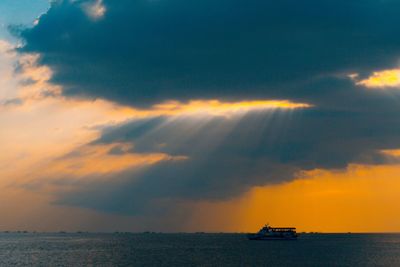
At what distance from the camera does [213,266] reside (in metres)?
168

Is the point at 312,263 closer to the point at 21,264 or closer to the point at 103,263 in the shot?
the point at 103,263

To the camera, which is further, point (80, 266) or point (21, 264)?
point (21, 264)

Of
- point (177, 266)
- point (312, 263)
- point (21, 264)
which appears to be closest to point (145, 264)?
point (177, 266)

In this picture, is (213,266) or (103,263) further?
(103,263)

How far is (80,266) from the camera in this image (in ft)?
552

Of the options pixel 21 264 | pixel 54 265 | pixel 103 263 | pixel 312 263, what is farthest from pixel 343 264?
pixel 21 264

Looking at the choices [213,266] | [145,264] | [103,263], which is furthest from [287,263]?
[103,263]

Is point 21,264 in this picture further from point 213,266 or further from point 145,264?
point 213,266

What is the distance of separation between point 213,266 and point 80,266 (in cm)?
4020

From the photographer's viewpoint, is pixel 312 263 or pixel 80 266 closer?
pixel 80 266

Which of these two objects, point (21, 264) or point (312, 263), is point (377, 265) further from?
point (21, 264)

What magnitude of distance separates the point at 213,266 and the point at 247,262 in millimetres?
19080

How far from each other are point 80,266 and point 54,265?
31.3 ft

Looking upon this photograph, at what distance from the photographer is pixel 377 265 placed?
180 m
